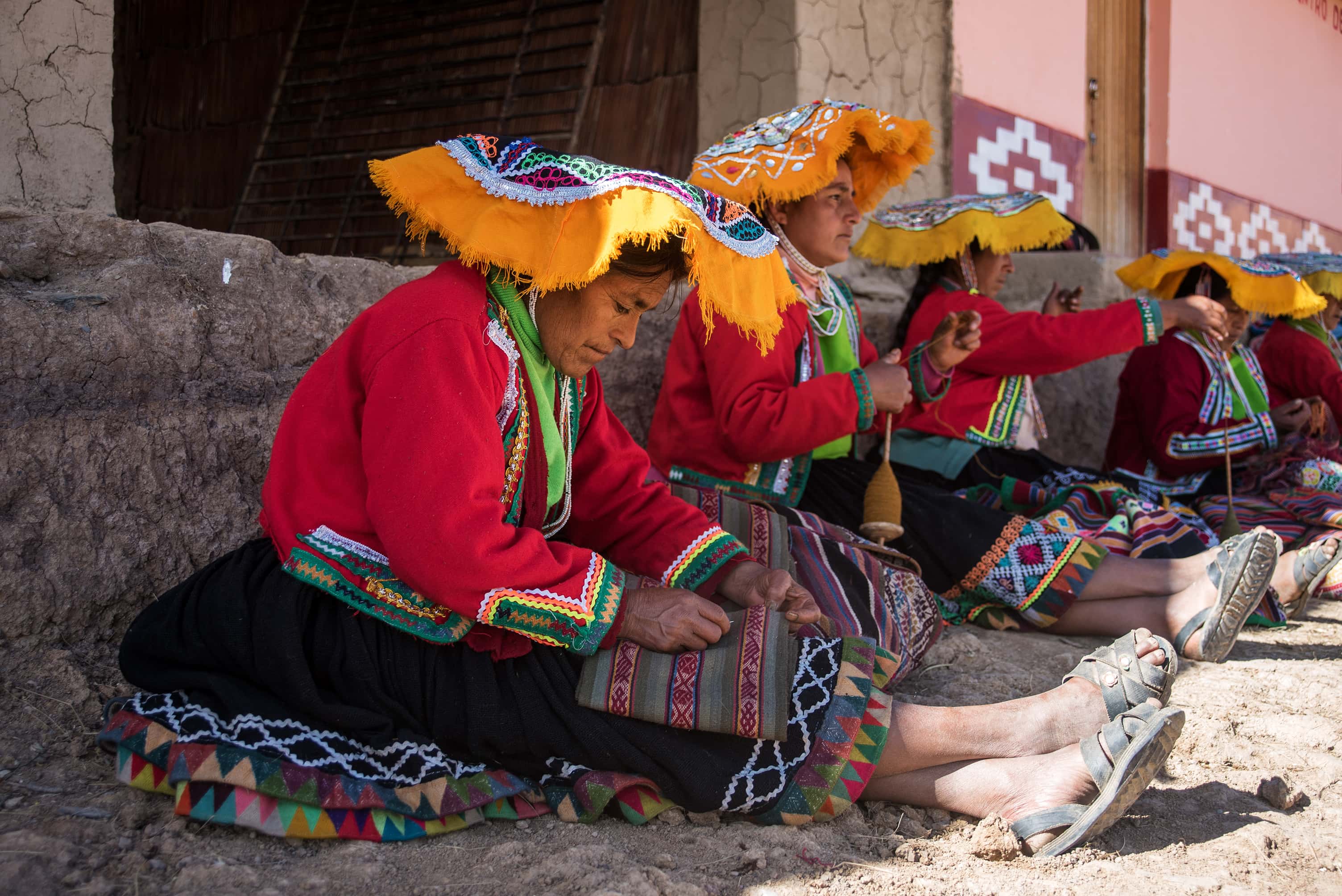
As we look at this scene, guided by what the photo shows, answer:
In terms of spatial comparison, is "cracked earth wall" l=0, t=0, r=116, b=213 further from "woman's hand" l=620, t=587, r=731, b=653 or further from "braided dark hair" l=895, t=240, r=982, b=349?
"braided dark hair" l=895, t=240, r=982, b=349

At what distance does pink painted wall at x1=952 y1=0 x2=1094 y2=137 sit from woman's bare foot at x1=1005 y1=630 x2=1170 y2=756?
12.6 ft

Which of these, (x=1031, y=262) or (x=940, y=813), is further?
(x=1031, y=262)

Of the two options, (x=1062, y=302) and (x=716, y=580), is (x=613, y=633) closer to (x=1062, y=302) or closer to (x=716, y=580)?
(x=716, y=580)

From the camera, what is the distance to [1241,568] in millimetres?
2799

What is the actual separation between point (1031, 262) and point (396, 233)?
343 centimetres

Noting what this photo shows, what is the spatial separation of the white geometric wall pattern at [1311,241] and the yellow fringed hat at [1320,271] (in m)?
3.69

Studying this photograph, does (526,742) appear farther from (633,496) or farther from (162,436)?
(162,436)

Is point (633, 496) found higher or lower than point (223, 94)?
lower

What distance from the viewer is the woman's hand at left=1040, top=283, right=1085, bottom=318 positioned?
4449mm

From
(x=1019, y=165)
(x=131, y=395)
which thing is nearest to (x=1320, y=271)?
(x=1019, y=165)

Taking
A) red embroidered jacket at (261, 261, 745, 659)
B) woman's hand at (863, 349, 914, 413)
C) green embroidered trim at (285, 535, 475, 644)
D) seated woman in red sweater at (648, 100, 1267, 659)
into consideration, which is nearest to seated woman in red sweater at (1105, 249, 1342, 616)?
seated woman in red sweater at (648, 100, 1267, 659)

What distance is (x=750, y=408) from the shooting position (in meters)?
3.01

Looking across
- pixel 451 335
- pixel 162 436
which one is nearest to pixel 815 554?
pixel 451 335

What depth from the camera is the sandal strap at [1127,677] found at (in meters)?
2.09
